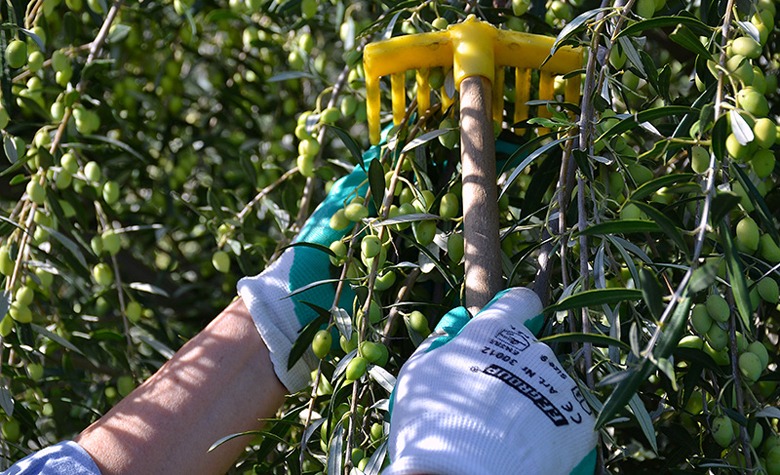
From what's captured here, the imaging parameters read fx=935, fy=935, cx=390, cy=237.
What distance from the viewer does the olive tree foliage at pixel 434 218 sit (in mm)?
960

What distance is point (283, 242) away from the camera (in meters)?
1.53

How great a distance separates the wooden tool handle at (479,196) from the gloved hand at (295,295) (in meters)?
0.23

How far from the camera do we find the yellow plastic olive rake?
105 cm

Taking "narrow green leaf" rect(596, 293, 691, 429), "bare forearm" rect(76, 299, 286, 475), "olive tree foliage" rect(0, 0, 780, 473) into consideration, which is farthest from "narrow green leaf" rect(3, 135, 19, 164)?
"narrow green leaf" rect(596, 293, 691, 429)

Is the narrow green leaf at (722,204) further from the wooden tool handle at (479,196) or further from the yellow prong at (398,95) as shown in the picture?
the yellow prong at (398,95)

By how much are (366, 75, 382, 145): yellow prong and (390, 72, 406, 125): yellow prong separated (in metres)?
0.02

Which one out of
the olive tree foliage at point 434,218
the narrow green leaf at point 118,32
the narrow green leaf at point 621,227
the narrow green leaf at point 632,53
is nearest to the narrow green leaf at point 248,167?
the olive tree foliage at point 434,218

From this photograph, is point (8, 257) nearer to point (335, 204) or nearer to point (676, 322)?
point (335, 204)

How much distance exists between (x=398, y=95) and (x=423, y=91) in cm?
4

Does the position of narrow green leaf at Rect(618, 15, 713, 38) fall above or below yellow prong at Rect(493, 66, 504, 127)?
above

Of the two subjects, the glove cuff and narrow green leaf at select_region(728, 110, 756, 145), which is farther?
the glove cuff

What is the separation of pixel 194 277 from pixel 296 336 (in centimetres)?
121

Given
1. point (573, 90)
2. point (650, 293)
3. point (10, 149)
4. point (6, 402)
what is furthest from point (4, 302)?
point (650, 293)

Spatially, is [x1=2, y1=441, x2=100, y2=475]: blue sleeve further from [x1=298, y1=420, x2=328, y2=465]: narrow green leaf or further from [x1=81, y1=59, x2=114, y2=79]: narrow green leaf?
[x1=81, y1=59, x2=114, y2=79]: narrow green leaf
